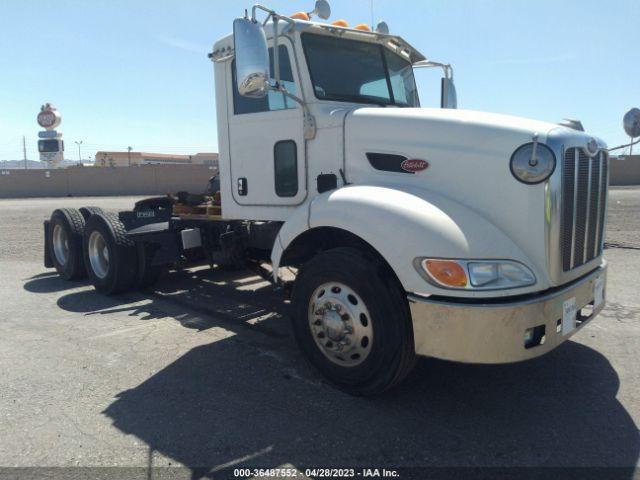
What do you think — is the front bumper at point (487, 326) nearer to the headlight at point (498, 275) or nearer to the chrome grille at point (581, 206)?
the headlight at point (498, 275)

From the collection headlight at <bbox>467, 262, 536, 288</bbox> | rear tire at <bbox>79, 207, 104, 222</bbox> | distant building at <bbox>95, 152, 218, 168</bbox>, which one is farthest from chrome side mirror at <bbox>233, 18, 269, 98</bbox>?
distant building at <bbox>95, 152, 218, 168</bbox>

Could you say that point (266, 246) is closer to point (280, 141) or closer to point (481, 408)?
point (280, 141)

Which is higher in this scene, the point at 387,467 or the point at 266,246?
the point at 266,246


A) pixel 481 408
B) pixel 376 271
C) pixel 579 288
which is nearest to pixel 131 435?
pixel 376 271

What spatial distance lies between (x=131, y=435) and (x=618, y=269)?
7.17 metres

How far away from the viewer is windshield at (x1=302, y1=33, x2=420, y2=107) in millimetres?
4238

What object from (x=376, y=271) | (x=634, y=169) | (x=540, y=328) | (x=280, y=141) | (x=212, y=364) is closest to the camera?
(x=540, y=328)

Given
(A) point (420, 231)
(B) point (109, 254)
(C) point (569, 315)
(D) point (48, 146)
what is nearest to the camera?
(A) point (420, 231)

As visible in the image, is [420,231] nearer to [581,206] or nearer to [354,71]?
[581,206]

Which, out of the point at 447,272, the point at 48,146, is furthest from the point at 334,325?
the point at 48,146

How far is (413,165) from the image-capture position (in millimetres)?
3469

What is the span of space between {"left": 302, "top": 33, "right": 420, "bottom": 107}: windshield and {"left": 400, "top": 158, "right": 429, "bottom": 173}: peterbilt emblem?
3.52 feet

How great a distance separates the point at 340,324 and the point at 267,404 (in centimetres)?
73

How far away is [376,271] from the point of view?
10.4 ft
